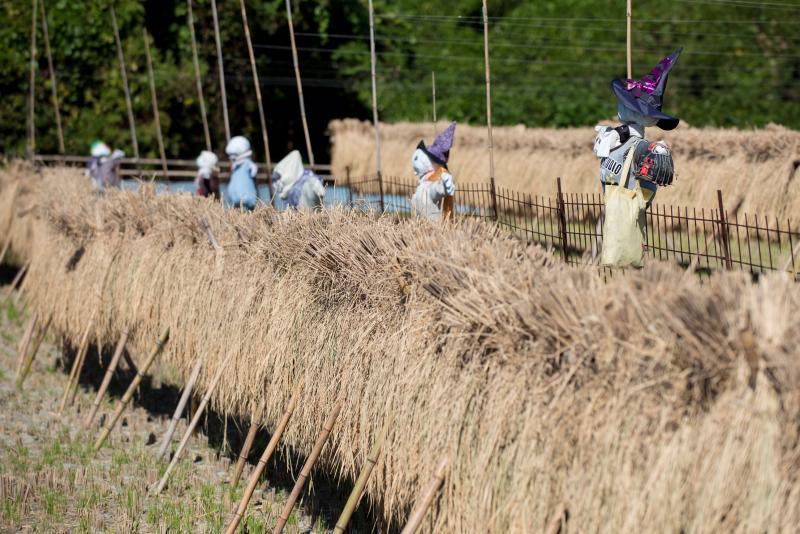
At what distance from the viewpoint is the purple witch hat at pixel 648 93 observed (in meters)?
7.84

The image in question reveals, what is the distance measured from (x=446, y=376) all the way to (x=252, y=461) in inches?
164

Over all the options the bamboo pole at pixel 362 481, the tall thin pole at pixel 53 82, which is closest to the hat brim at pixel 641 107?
the bamboo pole at pixel 362 481

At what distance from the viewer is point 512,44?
98.6 ft

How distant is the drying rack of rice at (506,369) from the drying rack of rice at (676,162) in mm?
4111

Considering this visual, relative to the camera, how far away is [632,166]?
779 cm

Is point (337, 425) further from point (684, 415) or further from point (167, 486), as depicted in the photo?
point (684, 415)

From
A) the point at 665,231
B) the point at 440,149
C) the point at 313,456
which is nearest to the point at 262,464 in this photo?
the point at 313,456

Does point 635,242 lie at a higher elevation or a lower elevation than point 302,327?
higher

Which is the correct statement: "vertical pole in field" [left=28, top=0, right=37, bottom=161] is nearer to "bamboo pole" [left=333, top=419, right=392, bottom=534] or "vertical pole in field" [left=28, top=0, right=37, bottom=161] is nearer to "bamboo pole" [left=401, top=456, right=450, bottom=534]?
"bamboo pole" [left=333, top=419, right=392, bottom=534]

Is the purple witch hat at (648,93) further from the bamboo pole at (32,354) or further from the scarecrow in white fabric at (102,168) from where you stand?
the scarecrow in white fabric at (102,168)

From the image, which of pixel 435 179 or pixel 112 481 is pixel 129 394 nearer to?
pixel 112 481

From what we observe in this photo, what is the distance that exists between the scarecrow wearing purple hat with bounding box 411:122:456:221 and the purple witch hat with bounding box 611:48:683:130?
1.76 metres

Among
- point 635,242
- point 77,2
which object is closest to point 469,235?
point 635,242

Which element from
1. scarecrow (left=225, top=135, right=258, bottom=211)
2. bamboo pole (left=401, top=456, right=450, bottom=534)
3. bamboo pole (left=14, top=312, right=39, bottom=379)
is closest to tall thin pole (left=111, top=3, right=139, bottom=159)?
bamboo pole (left=14, top=312, right=39, bottom=379)
